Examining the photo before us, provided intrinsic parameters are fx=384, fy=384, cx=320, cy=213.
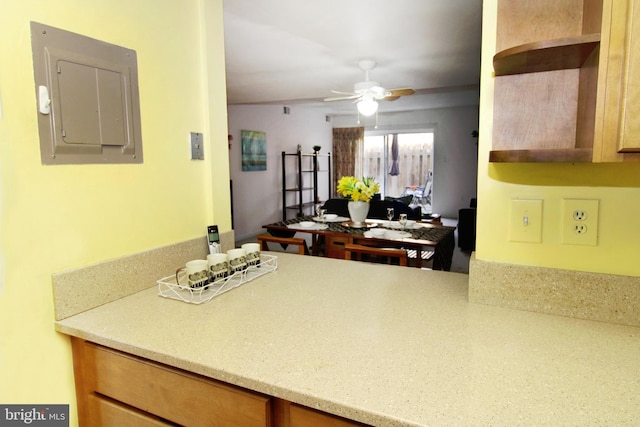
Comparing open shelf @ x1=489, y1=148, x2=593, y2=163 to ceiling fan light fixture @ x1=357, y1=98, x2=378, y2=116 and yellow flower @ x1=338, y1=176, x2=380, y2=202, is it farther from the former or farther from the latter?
ceiling fan light fixture @ x1=357, y1=98, x2=378, y2=116

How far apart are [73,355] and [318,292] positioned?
0.72 metres

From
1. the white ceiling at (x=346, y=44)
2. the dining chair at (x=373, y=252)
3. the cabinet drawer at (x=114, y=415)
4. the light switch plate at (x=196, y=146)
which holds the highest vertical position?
the white ceiling at (x=346, y=44)

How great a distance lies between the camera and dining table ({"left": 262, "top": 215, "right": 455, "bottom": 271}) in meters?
3.12

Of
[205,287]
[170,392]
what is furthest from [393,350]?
[205,287]

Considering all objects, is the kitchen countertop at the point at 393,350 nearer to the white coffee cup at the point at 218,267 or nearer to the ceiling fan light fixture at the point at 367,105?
the white coffee cup at the point at 218,267

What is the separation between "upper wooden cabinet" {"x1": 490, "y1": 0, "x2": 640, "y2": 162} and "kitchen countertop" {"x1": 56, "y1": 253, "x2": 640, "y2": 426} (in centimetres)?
43

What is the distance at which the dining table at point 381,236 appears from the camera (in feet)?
10.2

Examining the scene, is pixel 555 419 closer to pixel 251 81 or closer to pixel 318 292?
pixel 318 292

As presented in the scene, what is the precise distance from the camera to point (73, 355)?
1075mm

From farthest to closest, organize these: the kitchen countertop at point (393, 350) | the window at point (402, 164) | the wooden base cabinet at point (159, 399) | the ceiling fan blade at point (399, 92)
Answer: the window at point (402, 164) → the ceiling fan blade at point (399, 92) → the wooden base cabinet at point (159, 399) → the kitchen countertop at point (393, 350)

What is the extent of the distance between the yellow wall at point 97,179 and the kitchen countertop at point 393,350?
138 mm

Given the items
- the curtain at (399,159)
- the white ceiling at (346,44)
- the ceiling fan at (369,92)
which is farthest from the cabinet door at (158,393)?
the curtain at (399,159)

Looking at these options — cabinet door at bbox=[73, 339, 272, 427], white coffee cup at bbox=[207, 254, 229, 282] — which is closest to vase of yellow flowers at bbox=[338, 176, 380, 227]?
white coffee cup at bbox=[207, 254, 229, 282]

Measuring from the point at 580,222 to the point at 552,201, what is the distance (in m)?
0.09
